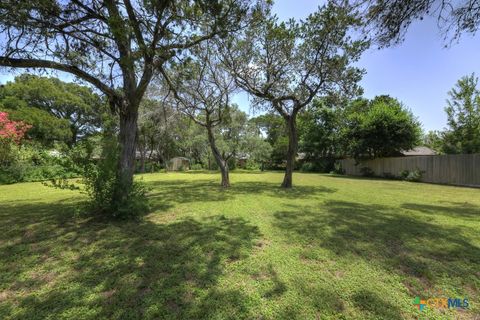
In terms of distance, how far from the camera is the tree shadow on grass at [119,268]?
2.22 meters

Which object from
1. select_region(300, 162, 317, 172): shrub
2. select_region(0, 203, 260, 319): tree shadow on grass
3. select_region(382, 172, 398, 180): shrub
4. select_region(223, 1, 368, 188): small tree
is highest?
select_region(223, 1, 368, 188): small tree

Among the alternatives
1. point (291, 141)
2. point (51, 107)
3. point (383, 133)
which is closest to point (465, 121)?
point (383, 133)

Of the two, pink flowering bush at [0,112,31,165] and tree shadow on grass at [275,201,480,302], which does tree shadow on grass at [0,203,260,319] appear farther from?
pink flowering bush at [0,112,31,165]

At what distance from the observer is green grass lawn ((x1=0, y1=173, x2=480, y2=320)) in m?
2.26

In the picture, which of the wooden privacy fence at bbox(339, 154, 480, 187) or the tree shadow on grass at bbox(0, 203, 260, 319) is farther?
the wooden privacy fence at bbox(339, 154, 480, 187)

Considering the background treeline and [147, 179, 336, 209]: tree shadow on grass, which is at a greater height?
the background treeline

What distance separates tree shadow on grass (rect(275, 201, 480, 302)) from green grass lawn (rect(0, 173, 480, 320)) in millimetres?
19

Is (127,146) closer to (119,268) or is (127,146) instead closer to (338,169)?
(119,268)

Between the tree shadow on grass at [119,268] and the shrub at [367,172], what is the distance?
17457mm

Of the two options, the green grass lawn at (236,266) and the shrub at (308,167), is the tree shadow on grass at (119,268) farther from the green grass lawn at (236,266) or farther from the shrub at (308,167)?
the shrub at (308,167)

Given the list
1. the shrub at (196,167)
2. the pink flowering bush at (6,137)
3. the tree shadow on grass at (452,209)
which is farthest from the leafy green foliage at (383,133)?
the pink flowering bush at (6,137)

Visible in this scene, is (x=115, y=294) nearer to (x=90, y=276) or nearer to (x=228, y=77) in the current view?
(x=90, y=276)

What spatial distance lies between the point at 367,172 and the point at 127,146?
62.9ft

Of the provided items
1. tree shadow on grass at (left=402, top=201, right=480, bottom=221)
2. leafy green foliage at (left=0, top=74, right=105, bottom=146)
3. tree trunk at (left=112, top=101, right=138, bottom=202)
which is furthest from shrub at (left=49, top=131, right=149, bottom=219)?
leafy green foliage at (left=0, top=74, right=105, bottom=146)
